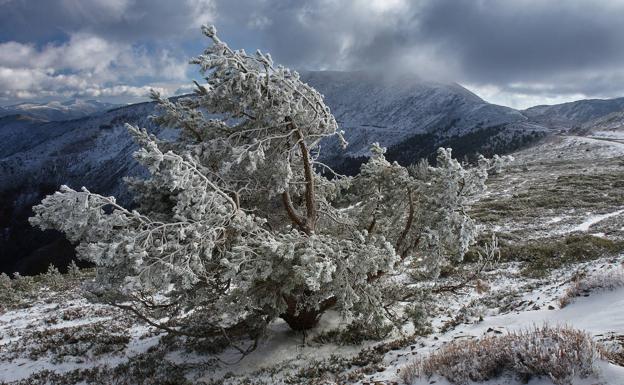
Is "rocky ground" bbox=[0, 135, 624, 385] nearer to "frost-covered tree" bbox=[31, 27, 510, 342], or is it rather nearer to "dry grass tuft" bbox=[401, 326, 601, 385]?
"dry grass tuft" bbox=[401, 326, 601, 385]

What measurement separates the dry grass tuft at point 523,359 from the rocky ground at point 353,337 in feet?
0.33

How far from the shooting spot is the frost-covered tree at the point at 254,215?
7.80 m

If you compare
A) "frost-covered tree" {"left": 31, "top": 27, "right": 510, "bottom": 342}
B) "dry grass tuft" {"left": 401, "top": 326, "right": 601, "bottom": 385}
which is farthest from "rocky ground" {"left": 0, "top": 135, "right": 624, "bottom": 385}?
"frost-covered tree" {"left": 31, "top": 27, "right": 510, "bottom": 342}

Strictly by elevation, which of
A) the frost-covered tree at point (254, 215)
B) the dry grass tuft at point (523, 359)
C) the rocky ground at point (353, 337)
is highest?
the frost-covered tree at point (254, 215)

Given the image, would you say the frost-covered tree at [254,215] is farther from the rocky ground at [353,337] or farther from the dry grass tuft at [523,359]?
the dry grass tuft at [523,359]

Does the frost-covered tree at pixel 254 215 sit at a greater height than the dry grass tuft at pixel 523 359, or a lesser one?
greater

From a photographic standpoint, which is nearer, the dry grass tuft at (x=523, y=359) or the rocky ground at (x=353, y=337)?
the dry grass tuft at (x=523, y=359)

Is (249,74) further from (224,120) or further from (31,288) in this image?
(31,288)

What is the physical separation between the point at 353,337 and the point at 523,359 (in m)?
6.13

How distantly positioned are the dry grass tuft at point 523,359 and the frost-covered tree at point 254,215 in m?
2.56

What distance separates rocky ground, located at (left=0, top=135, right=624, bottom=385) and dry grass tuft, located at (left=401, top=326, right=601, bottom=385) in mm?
100

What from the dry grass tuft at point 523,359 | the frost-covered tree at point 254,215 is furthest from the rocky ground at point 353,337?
the frost-covered tree at point 254,215

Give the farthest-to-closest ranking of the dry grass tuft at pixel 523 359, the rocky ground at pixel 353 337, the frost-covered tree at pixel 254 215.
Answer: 1. the rocky ground at pixel 353 337
2. the frost-covered tree at pixel 254 215
3. the dry grass tuft at pixel 523 359

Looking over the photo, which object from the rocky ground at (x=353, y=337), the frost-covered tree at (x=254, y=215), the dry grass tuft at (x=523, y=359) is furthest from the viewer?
the rocky ground at (x=353, y=337)
